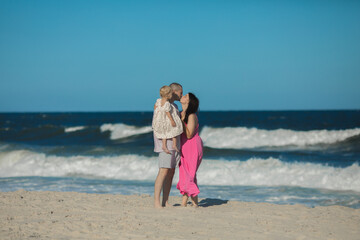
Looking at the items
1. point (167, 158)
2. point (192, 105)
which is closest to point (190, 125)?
point (192, 105)

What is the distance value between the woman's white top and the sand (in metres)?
1.11

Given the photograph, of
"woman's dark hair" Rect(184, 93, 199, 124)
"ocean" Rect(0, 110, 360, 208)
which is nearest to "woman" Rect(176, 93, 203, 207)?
"woman's dark hair" Rect(184, 93, 199, 124)

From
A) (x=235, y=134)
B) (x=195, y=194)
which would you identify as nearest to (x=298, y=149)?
(x=235, y=134)

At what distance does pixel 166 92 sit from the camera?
5539mm

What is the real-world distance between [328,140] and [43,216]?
18.3 m

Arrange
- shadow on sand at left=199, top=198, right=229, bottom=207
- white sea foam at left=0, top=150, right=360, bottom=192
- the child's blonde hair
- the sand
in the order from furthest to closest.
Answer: white sea foam at left=0, top=150, right=360, bottom=192 → shadow on sand at left=199, top=198, right=229, bottom=207 → the child's blonde hair → the sand

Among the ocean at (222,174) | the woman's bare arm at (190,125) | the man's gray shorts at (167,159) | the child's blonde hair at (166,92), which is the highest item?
the child's blonde hair at (166,92)

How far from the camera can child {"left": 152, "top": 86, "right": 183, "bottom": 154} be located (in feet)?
18.2

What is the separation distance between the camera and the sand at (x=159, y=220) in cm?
468

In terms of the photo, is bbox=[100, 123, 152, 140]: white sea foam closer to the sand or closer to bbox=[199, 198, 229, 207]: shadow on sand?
bbox=[199, 198, 229, 207]: shadow on sand

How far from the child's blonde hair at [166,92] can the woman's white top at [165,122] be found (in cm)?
10

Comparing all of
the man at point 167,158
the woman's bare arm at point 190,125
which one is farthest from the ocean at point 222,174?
the woman's bare arm at point 190,125

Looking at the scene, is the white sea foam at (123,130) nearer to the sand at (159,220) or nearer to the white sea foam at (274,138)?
the white sea foam at (274,138)

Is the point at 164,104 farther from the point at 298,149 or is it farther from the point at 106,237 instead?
the point at 298,149
